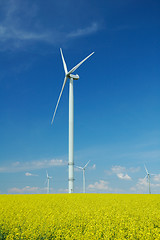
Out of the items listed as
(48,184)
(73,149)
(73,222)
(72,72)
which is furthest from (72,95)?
(73,222)

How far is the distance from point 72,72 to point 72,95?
24.1 ft

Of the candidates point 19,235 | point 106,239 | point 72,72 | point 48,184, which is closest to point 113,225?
point 106,239

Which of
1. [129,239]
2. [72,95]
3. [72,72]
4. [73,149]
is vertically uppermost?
[72,72]

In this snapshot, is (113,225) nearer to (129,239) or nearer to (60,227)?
(129,239)

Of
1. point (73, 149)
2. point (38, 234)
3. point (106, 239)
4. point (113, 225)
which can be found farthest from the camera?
point (73, 149)

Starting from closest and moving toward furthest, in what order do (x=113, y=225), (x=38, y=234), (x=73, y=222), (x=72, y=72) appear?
(x=38, y=234) < (x=113, y=225) < (x=73, y=222) < (x=72, y=72)

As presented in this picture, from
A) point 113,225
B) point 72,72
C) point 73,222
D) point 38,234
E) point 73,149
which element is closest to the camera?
point 38,234

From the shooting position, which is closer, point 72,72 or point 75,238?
point 75,238

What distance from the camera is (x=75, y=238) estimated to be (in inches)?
389

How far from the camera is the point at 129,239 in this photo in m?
10.0

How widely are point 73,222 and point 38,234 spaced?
7.38 ft

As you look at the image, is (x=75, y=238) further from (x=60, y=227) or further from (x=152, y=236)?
(x=152, y=236)

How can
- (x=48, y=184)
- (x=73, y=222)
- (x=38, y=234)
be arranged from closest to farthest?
(x=38, y=234) → (x=73, y=222) → (x=48, y=184)

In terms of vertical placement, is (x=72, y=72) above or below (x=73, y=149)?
above
